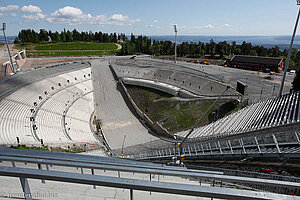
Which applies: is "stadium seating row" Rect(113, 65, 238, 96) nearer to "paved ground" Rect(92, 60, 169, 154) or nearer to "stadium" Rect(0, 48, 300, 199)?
"stadium" Rect(0, 48, 300, 199)

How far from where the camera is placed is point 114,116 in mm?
30125

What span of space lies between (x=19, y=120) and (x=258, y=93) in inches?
1201

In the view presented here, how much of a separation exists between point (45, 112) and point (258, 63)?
4090cm

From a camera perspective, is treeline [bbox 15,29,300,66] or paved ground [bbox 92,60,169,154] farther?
treeline [bbox 15,29,300,66]

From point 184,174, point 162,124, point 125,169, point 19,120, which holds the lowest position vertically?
point 162,124

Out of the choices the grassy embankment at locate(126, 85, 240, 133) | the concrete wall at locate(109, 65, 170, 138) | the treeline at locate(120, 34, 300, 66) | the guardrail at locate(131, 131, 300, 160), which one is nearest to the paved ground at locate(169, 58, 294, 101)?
the grassy embankment at locate(126, 85, 240, 133)

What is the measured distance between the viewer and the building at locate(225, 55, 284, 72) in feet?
130

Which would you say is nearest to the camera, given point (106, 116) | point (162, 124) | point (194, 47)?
point (162, 124)


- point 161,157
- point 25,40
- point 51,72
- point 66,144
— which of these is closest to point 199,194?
point 161,157

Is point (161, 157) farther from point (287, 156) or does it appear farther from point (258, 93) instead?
point (258, 93)

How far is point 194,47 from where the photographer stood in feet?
230

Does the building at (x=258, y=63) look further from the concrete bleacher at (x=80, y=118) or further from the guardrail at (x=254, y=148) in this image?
the concrete bleacher at (x=80, y=118)

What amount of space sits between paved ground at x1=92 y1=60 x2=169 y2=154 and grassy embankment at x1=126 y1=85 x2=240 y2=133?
284 cm

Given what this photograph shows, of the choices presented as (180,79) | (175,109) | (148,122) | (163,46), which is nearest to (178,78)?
(180,79)
